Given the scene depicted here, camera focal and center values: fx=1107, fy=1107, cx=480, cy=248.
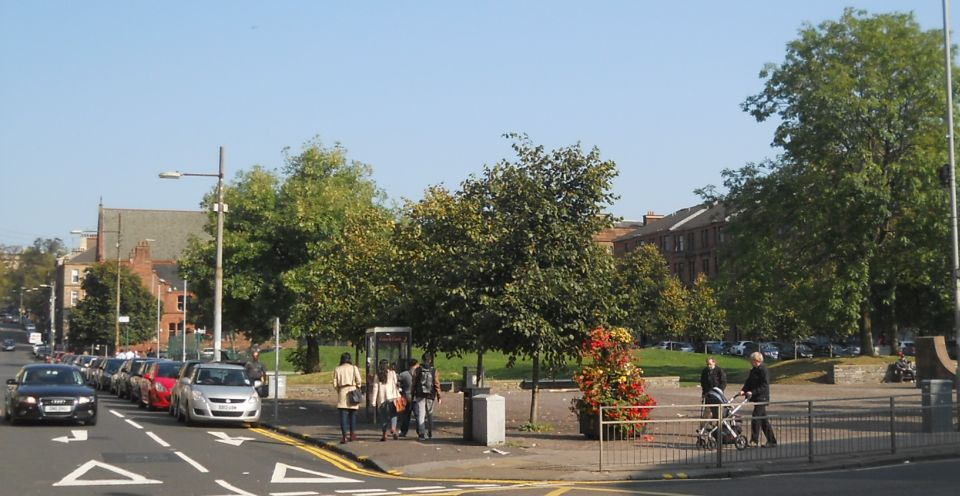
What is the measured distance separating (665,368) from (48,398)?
4537 centimetres

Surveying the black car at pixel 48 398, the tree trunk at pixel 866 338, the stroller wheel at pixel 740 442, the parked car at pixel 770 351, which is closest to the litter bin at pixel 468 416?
the stroller wheel at pixel 740 442

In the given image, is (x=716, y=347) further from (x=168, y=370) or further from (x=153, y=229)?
(x=153, y=229)

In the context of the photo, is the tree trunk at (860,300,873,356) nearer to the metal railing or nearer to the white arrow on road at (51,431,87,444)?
the metal railing

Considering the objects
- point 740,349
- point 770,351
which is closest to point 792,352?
point 770,351

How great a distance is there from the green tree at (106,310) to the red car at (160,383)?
60.4 meters

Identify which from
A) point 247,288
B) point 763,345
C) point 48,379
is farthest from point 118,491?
point 763,345

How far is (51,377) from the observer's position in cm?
2673

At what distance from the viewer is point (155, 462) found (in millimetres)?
18188

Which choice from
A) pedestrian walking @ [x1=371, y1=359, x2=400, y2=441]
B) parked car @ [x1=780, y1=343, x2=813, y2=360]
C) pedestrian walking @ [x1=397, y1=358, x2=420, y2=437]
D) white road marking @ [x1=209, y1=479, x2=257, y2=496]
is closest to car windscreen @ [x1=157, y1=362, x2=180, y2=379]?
pedestrian walking @ [x1=397, y1=358, x2=420, y2=437]

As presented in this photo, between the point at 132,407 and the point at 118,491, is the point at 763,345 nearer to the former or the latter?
the point at 132,407

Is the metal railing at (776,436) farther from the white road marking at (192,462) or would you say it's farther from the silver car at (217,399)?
the silver car at (217,399)

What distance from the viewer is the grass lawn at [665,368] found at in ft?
159

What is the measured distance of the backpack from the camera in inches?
877

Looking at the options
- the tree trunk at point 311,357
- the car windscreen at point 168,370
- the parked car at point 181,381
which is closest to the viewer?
the parked car at point 181,381
